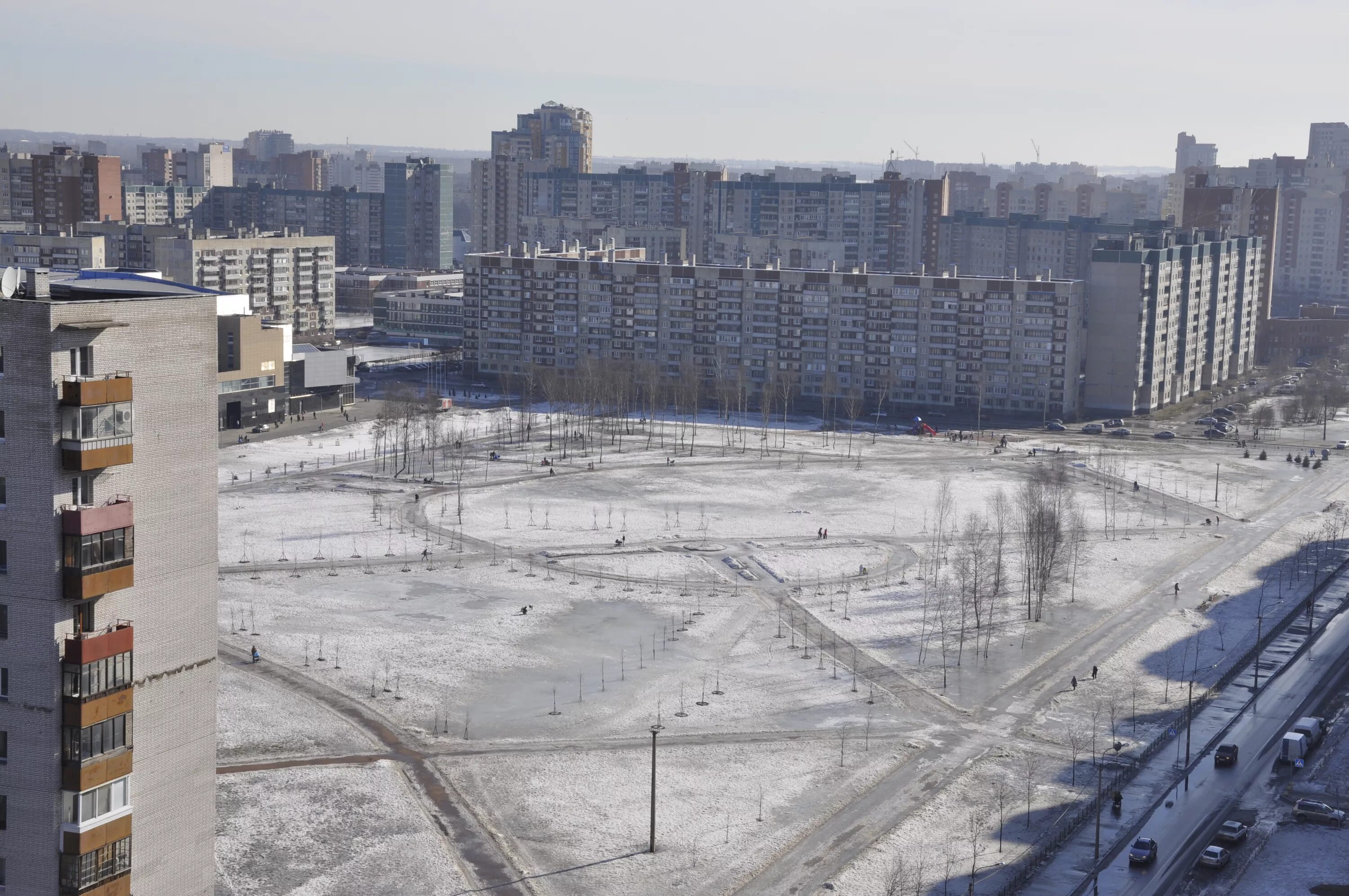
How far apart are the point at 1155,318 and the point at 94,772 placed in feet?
298

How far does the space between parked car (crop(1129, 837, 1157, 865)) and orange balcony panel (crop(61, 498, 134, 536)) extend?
21365 millimetres

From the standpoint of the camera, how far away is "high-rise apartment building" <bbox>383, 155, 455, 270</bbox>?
6954 inches

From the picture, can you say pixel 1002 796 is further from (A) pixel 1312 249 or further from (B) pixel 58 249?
(A) pixel 1312 249

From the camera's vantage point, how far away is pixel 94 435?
17.5 meters

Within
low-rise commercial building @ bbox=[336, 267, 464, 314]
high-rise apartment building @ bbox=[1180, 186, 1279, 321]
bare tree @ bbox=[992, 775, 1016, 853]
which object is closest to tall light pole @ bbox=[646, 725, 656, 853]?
bare tree @ bbox=[992, 775, 1016, 853]

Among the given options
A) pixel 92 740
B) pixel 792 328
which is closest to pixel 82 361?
pixel 92 740

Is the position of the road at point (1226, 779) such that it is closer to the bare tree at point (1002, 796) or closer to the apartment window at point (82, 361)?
the bare tree at point (1002, 796)

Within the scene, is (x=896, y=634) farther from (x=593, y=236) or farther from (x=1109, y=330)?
(x=593, y=236)

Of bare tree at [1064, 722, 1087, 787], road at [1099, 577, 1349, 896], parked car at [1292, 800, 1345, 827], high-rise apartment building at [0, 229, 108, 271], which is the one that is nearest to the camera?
road at [1099, 577, 1349, 896]

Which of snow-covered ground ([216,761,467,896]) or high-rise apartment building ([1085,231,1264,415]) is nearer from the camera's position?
snow-covered ground ([216,761,467,896])

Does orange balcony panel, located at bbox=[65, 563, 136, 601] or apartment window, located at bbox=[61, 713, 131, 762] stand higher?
orange balcony panel, located at bbox=[65, 563, 136, 601]

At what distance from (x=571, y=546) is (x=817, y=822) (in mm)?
27387

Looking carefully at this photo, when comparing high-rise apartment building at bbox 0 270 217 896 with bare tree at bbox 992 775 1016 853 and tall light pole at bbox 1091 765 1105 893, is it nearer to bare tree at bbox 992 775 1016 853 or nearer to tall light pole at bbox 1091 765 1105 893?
tall light pole at bbox 1091 765 1105 893

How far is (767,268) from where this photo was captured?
350ft
